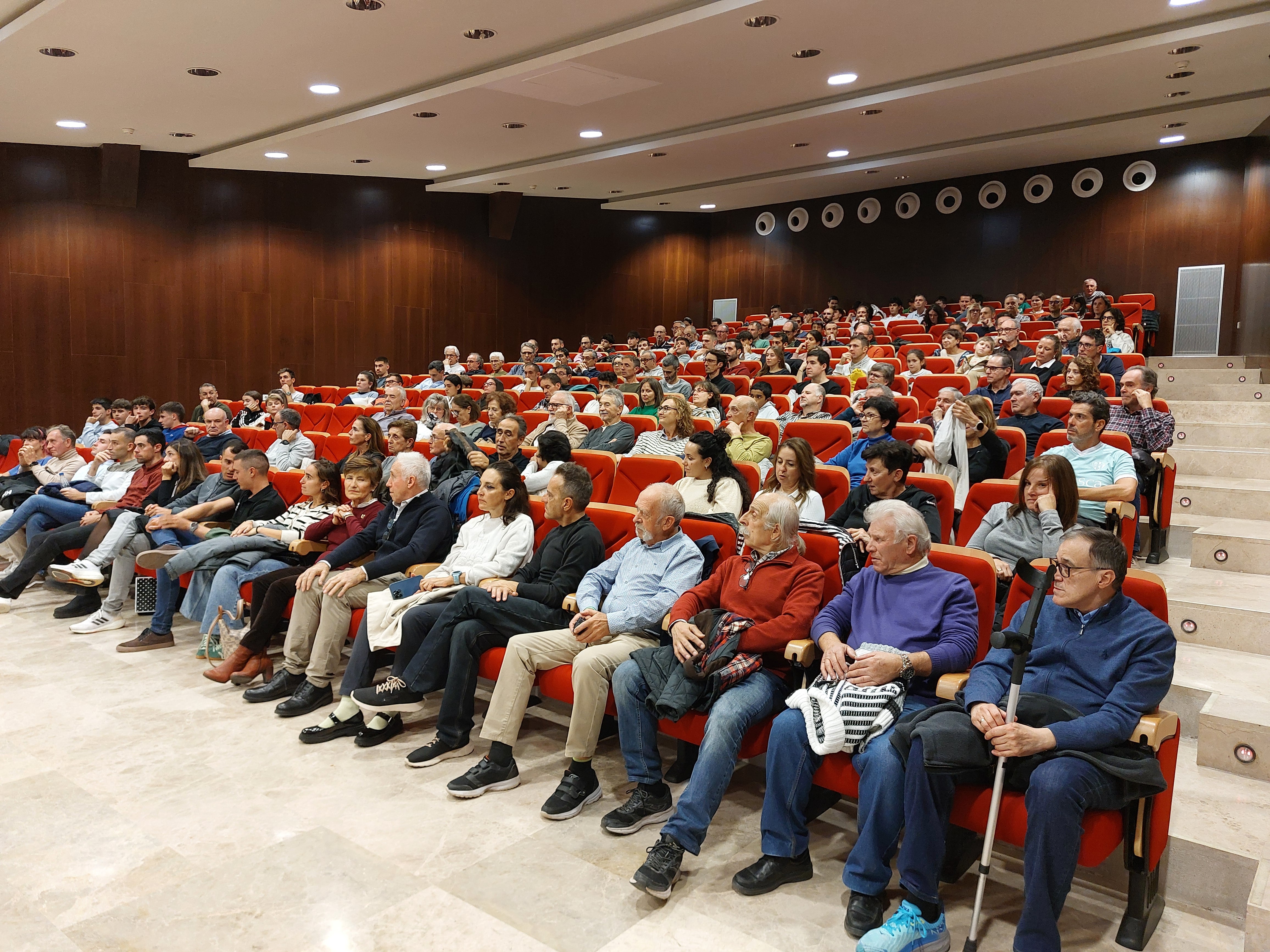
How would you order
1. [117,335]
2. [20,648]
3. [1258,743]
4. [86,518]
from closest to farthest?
[1258,743] < [20,648] < [86,518] < [117,335]

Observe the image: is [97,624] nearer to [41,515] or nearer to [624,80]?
[41,515]

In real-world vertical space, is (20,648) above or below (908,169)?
below

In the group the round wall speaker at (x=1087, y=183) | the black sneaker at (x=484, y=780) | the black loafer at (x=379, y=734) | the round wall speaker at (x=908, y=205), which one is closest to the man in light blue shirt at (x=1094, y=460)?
the black sneaker at (x=484, y=780)

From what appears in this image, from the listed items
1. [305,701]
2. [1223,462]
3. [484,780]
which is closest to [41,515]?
[305,701]

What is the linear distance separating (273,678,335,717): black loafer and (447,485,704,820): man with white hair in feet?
2.60

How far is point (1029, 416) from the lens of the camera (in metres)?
4.06

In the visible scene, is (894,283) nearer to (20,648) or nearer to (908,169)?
(908,169)

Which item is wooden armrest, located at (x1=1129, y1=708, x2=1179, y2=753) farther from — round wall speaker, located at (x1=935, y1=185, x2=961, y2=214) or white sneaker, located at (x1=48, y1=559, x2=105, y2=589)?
round wall speaker, located at (x1=935, y1=185, x2=961, y2=214)

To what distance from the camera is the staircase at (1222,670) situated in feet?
6.35

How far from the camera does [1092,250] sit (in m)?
9.82

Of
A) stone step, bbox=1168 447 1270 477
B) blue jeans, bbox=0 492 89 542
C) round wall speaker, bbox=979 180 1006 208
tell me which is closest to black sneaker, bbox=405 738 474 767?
blue jeans, bbox=0 492 89 542

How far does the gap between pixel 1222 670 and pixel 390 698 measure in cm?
240

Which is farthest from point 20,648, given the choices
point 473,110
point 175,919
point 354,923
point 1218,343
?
point 1218,343

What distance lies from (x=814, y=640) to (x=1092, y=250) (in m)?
9.17
